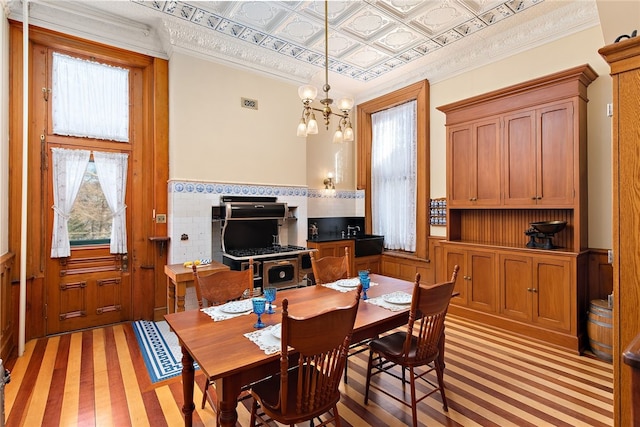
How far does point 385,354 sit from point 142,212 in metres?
3.31

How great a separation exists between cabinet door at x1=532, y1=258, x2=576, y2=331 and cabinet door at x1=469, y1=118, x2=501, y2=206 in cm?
86

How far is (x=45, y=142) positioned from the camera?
3.43 metres

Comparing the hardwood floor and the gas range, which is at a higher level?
the gas range

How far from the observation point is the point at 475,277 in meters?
3.88

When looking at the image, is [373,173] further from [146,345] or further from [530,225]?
[146,345]

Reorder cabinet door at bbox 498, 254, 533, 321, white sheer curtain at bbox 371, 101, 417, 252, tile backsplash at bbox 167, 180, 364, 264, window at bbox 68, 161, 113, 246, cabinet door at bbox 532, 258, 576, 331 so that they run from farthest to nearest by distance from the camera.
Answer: white sheer curtain at bbox 371, 101, 417, 252 < tile backsplash at bbox 167, 180, 364, 264 < window at bbox 68, 161, 113, 246 < cabinet door at bbox 498, 254, 533, 321 < cabinet door at bbox 532, 258, 576, 331

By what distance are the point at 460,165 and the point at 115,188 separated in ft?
13.9

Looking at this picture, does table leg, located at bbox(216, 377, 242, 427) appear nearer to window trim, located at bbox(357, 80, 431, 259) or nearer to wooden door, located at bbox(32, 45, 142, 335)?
wooden door, located at bbox(32, 45, 142, 335)

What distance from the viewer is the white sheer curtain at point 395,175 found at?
4977mm

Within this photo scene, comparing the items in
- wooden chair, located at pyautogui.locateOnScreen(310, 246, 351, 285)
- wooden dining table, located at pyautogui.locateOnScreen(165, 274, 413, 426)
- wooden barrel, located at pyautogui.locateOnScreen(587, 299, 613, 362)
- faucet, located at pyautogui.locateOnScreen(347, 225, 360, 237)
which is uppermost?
faucet, located at pyautogui.locateOnScreen(347, 225, 360, 237)

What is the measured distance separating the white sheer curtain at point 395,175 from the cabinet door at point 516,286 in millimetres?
1479

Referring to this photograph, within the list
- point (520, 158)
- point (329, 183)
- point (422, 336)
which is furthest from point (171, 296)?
point (520, 158)

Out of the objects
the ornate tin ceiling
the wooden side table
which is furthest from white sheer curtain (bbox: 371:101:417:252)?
the wooden side table

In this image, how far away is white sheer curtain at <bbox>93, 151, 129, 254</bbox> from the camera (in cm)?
373
